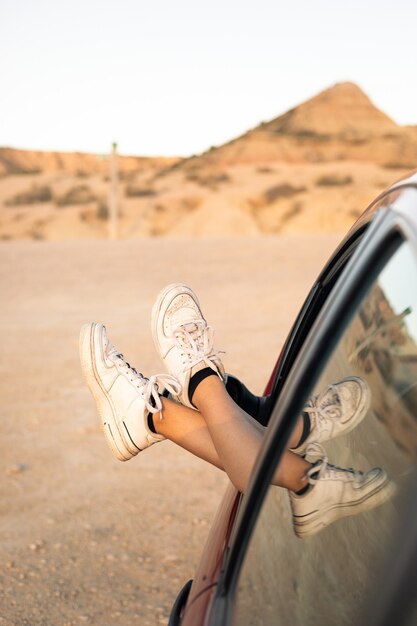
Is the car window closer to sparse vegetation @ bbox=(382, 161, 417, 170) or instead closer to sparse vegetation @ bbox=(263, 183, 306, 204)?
sparse vegetation @ bbox=(263, 183, 306, 204)

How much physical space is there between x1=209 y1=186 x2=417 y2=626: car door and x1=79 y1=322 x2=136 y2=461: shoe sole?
74 cm

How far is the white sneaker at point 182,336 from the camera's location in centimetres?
207

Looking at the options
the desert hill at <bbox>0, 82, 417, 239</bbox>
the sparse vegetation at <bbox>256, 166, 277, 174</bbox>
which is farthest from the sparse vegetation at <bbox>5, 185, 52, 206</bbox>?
the sparse vegetation at <bbox>256, 166, 277, 174</bbox>

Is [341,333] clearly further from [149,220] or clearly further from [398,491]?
[149,220]

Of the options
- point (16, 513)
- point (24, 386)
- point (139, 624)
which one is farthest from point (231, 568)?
point (24, 386)

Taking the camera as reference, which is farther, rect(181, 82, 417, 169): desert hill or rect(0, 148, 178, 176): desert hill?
rect(0, 148, 178, 176): desert hill

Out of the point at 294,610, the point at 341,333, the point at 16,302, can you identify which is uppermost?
the point at 16,302

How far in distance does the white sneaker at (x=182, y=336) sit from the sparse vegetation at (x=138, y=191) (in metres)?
39.9

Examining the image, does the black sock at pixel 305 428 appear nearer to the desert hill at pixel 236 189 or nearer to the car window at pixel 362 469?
the car window at pixel 362 469

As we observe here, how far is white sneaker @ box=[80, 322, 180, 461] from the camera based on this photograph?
210 centimetres

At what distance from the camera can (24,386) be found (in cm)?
720

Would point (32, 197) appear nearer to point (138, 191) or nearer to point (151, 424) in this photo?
point (138, 191)

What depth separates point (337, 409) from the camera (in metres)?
1.32

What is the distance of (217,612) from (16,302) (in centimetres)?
1110
